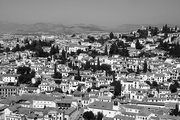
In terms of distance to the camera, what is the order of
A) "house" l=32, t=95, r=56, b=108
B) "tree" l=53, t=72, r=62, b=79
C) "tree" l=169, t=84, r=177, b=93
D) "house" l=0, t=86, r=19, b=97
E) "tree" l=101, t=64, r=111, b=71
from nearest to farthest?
1. "house" l=32, t=95, r=56, b=108
2. "tree" l=169, t=84, r=177, b=93
3. "house" l=0, t=86, r=19, b=97
4. "tree" l=53, t=72, r=62, b=79
5. "tree" l=101, t=64, r=111, b=71

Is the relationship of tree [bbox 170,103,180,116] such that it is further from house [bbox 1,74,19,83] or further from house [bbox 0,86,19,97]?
house [bbox 1,74,19,83]

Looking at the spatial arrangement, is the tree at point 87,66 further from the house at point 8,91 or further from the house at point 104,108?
the house at point 104,108

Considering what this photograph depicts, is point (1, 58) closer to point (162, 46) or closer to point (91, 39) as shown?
point (91, 39)

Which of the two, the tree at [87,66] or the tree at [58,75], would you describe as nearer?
the tree at [58,75]

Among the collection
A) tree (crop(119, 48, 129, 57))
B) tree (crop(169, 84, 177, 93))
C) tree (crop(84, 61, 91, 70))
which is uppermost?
tree (crop(119, 48, 129, 57))

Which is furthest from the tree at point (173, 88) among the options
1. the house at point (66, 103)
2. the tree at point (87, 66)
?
the tree at point (87, 66)

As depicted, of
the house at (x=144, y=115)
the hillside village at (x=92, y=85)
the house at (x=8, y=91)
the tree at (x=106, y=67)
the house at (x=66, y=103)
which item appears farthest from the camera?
the tree at (x=106, y=67)

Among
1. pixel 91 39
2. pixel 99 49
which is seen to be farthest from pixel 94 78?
pixel 91 39

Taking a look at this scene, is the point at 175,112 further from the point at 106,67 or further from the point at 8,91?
the point at 8,91

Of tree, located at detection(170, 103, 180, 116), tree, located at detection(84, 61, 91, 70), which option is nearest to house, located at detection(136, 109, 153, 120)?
tree, located at detection(170, 103, 180, 116)
